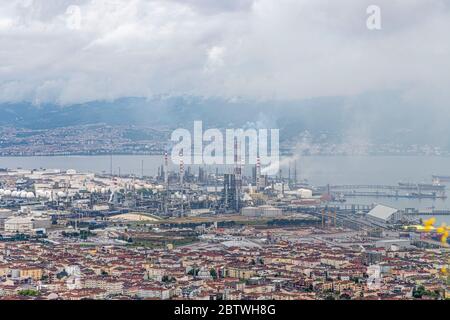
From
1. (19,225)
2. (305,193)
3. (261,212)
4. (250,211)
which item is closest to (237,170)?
(305,193)

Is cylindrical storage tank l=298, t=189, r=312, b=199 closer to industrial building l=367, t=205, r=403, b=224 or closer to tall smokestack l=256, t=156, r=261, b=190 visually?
tall smokestack l=256, t=156, r=261, b=190

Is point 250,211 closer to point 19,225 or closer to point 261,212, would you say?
point 261,212

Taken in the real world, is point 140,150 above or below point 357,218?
above

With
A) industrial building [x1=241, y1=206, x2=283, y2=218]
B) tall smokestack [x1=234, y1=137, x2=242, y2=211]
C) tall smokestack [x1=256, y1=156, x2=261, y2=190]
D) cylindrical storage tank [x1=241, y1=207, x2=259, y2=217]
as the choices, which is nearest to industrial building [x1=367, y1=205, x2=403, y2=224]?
industrial building [x1=241, y1=206, x2=283, y2=218]
